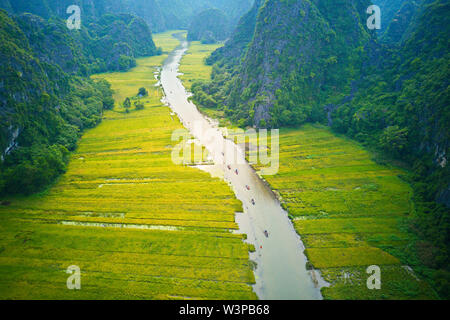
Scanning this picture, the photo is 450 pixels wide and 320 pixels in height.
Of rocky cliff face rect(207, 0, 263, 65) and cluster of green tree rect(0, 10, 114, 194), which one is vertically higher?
rocky cliff face rect(207, 0, 263, 65)

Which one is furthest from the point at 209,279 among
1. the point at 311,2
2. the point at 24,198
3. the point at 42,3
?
the point at 42,3

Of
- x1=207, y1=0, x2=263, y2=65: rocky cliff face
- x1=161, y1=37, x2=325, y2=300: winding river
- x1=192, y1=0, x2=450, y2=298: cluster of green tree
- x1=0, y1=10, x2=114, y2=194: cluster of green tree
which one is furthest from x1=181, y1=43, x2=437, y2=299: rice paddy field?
x1=207, y1=0, x2=263, y2=65: rocky cliff face

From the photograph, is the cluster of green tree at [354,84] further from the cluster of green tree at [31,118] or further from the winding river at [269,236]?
the cluster of green tree at [31,118]

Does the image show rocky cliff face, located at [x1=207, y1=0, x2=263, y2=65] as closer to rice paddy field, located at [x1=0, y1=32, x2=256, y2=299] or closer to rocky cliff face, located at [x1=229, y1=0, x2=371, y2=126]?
rocky cliff face, located at [x1=229, y1=0, x2=371, y2=126]

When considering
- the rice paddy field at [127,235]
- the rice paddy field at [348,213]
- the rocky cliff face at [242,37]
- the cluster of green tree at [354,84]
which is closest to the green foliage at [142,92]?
the cluster of green tree at [354,84]

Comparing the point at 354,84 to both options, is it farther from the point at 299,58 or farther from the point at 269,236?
the point at 269,236

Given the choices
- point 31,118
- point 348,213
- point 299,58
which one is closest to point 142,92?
point 31,118
